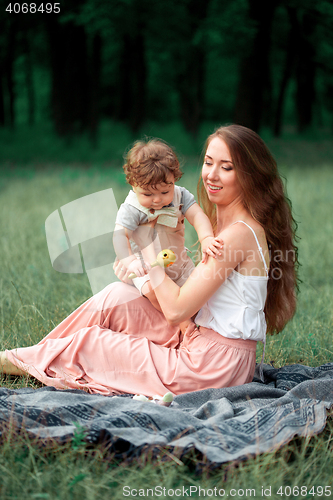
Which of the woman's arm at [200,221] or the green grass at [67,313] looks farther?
the woman's arm at [200,221]

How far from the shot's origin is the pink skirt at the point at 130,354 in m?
2.68

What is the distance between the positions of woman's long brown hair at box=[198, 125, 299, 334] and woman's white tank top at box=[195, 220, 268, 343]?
7.6 inches

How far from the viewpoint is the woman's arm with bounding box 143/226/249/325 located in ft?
8.38

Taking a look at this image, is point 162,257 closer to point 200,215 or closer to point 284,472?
point 200,215

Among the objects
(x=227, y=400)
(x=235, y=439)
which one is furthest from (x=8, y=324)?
(x=235, y=439)

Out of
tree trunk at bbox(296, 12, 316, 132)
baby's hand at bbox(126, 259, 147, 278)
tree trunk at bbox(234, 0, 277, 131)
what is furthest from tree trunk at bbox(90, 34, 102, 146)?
baby's hand at bbox(126, 259, 147, 278)

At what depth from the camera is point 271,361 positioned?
3363 millimetres

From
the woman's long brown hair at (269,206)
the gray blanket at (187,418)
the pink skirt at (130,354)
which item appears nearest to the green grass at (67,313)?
the gray blanket at (187,418)

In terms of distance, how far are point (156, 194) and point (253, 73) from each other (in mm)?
12704

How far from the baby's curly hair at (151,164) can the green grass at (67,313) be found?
132 cm

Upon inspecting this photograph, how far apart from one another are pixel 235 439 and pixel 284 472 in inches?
10.0

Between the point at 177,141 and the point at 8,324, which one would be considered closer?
the point at 8,324

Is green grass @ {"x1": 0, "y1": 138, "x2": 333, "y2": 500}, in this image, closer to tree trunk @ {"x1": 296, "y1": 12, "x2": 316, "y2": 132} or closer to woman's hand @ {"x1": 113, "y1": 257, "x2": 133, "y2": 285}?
woman's hand @ {"x1": 113, "y1": 257, "x2": 133, "y2": 285}

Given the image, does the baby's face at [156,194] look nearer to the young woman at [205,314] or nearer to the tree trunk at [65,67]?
the young woman at [205,314]
